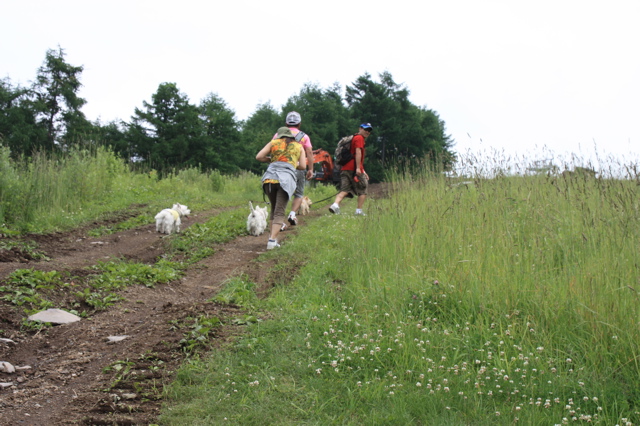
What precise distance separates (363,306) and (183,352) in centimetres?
164

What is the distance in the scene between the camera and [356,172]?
36.5ft

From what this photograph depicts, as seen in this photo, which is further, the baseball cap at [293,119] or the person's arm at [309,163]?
the person's arm at [309,163]

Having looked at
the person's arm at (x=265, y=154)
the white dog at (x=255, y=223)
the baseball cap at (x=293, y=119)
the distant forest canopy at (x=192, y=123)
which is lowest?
the white dog at (x=255, y=223)

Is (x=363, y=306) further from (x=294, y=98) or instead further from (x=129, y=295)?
(x=294, y=98)

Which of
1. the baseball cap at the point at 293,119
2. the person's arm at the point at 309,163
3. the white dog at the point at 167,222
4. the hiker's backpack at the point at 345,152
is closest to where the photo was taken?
the baseball cap at the point at 293,119

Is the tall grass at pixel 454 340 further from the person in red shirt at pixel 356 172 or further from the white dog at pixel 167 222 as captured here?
the person in red shirt at pixel 356 172

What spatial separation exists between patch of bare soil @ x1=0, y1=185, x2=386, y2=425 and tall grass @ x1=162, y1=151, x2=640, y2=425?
0.81 feet

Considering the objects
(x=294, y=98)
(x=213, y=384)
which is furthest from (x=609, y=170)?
(x=294, y=98)

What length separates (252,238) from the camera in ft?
30.6

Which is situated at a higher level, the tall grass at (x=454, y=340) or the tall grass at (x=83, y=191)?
the tall grass at (x=83, y=191)

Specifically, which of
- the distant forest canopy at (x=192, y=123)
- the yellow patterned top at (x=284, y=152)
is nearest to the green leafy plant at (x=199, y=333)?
the yellow patterned top at (x=284, y=152)

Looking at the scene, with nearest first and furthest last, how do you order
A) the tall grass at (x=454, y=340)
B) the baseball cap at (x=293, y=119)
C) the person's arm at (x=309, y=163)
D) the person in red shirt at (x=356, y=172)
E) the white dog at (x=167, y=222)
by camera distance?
the tall grass at (x=454, y=340), the baseball cap at (x=293, y=119), the person's arm at (x=309, y=163), the white dog at (x=167, y=222), the person in red shirt at (x=356, y=172)

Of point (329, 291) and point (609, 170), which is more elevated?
point (609, 170)

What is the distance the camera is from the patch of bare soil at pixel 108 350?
298cm
